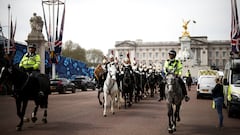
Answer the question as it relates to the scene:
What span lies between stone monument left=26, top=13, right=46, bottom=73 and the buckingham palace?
97.9 meters

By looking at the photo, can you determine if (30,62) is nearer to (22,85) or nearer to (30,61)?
(30,61)

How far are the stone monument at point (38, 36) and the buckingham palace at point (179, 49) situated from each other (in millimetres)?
97880

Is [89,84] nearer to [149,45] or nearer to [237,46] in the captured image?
[237,46]

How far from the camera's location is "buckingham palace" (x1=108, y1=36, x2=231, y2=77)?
13688 centimetres

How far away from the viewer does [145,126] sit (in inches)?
416

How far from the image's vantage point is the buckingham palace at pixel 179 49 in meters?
137

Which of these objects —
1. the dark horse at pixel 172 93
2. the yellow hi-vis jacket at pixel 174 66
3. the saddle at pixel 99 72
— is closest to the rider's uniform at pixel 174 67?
the yellow hi-vis jacket at pixel 174 66

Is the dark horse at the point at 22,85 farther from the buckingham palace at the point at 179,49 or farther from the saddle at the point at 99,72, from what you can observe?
the buckingham palace at the point at 179,49

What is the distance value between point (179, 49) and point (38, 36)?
112 metres

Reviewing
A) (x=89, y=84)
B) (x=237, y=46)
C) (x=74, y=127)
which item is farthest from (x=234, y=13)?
(x=89, y=84)

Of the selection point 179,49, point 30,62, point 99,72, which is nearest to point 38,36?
point 99,72

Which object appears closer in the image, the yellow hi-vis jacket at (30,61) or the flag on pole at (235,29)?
the yellow hi-vis jacket at (30,61)

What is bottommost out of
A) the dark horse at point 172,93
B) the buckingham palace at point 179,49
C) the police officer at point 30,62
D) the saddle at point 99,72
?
the dark horse at point 172,93

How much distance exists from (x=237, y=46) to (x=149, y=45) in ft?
403
